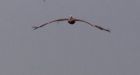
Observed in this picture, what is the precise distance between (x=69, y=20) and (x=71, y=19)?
0.07 meters

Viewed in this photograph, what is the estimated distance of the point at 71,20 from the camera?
1282 centimetres

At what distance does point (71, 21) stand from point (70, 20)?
0.04 m

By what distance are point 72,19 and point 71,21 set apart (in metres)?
0.14

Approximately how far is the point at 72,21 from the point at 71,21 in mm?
24

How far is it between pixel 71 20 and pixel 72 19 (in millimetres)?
94

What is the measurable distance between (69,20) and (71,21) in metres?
0.08

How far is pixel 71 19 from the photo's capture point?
42.3 ft

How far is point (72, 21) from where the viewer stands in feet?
41.9

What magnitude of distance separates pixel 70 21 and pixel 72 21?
5 cm

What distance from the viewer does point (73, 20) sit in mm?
12867

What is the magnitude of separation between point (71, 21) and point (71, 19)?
114mm

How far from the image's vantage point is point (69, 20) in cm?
1284

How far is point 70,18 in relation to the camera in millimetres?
12945

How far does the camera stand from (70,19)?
12.9 meters
